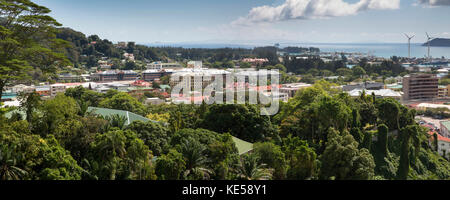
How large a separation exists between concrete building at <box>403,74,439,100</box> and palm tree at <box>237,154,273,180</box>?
40855 mm

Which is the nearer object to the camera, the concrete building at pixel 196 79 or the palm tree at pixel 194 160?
the palm tree at pixel 194 160

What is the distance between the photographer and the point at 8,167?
340 inches

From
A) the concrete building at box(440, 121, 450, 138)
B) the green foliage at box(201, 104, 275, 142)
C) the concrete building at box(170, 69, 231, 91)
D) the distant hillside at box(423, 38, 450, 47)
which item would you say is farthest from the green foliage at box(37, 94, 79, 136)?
the distant hillside at box(423, 38, 450, 47)

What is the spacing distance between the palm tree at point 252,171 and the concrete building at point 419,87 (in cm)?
4085

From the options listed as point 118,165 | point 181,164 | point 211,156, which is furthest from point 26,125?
point 211,156

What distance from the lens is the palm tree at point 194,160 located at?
10.2m

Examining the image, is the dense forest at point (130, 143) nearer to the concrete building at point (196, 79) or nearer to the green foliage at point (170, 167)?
the green foliage at point (170, 167)

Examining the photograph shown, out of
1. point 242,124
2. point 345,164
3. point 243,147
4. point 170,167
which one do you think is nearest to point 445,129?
point 242,124

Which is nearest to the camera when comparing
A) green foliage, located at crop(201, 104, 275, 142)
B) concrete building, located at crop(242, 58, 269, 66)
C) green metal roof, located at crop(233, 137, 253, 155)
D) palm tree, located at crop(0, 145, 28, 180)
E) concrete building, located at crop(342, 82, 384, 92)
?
palm tree, located at crop(0, 145, 28, 180)

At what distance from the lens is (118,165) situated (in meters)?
10.0

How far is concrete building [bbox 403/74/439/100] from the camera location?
152ft

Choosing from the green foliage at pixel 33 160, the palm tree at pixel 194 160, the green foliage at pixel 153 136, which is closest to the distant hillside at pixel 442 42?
the green foliage at pixel 153 136

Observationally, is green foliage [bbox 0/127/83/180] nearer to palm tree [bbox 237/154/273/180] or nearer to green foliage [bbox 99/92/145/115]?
palm tree [bbox 237/154/273/180]

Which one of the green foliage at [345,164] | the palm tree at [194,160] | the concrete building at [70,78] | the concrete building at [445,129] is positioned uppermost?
the concrete building at [70,78]
